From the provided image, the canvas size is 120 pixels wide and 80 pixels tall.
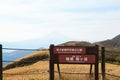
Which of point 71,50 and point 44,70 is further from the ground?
point 71,50

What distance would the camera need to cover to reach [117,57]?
34844 millimetres

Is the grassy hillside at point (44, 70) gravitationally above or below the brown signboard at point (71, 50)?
below

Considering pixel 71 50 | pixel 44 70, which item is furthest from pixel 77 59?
pixel 44 70

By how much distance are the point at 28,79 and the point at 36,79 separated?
0.71m

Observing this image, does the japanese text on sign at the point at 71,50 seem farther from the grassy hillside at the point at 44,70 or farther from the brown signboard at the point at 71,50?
the grassy hillside at the point at 44,70

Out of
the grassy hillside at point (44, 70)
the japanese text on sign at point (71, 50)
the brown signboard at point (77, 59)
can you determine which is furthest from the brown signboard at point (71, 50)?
the grassy hillside at point (44, 70)

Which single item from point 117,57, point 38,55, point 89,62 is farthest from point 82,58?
point 38,55

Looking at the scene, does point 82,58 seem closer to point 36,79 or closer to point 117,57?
point 36,79

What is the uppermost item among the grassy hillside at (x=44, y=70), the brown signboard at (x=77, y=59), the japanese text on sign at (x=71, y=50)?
the japanese text on sign at (x=71, y=50)

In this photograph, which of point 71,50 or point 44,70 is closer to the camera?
point 71,50

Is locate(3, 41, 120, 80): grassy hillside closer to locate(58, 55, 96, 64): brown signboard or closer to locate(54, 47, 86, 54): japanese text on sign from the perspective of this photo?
locate(58, 55, 96, 64): brown signboard

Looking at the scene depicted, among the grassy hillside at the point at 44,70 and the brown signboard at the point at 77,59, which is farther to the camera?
the grassy hillside at the point at 44,70

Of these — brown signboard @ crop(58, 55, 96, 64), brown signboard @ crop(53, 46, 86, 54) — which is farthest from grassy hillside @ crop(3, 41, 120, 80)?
brown signboard @ crop(53, 46, 86, 54)

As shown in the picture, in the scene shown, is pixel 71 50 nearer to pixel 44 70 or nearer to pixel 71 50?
pixel 71 50
